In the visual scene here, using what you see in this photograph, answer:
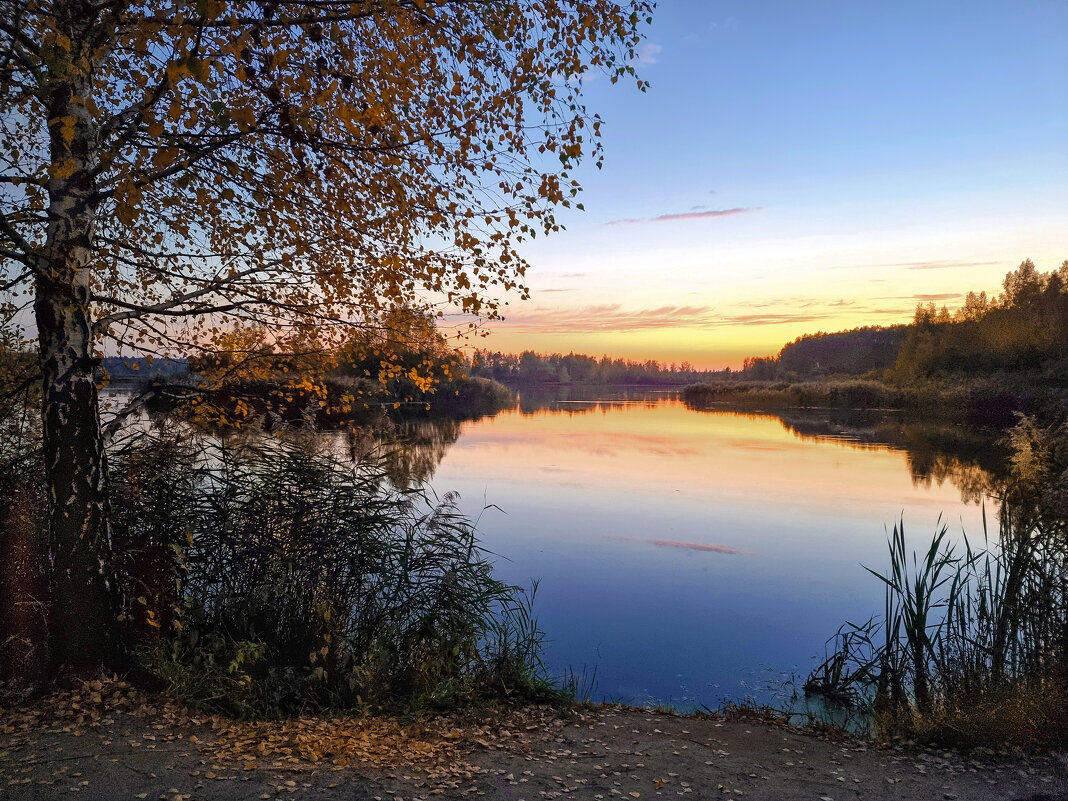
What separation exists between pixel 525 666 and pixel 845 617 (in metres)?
5.04

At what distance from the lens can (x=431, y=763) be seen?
450cm

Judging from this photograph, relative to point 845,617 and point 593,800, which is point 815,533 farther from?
point 593,800

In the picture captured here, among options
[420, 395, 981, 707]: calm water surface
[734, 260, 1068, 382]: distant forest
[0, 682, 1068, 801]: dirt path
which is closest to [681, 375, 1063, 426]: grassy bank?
[734, 260, 1068, 382]: distant forest

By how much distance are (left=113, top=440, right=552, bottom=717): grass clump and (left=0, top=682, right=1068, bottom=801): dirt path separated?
1.81ft

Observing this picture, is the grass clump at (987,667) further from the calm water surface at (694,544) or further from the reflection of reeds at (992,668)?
the calm water surface at (694,544)

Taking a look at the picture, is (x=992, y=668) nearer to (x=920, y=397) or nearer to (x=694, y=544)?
(x=694, y=544)

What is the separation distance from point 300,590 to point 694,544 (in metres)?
8.37

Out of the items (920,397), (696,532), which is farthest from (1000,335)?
(696,532)

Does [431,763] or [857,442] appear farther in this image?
[857,442]

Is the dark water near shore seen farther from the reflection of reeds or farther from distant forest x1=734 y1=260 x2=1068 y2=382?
distant forest x1=734 y1=260 x2=1068 y2=382

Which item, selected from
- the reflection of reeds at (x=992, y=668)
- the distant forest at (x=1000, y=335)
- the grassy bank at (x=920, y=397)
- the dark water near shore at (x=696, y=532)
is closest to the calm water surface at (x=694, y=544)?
the dark water near shore at (x=696, y=532)

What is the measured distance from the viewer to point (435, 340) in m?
6.66

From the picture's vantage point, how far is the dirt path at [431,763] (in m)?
3.87

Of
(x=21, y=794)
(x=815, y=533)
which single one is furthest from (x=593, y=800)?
(x=815, y=533)
